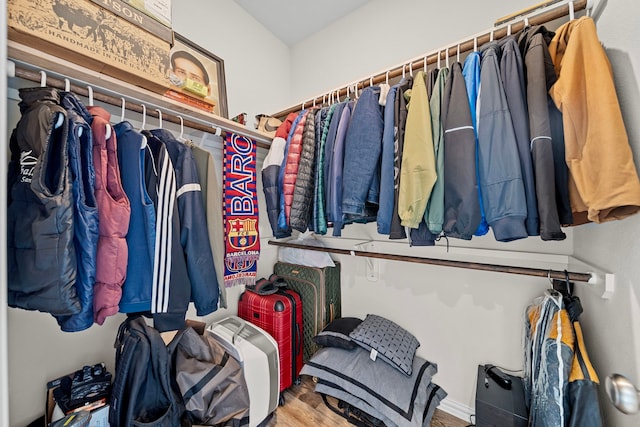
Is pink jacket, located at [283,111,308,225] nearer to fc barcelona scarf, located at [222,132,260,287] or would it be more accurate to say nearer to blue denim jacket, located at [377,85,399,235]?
fc barcelona scarf, located at [222,132,260,287]

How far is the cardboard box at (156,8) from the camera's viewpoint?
841mm

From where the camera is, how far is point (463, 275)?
1.34 m

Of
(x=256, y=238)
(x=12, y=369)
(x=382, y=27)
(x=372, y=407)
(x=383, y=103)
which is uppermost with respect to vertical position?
(x=382, y=27)

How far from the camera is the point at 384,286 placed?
162 centimetres

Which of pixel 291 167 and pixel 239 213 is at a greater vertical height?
pixel 291 167

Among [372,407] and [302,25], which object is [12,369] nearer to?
[372,407]

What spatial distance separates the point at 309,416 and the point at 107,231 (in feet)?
4.54

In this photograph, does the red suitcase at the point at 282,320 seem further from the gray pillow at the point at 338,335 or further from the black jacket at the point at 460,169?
the black jacket at the point at 460,169

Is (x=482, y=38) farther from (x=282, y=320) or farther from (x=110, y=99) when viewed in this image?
(x=282, y=320)

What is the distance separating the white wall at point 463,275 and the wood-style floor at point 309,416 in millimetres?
112

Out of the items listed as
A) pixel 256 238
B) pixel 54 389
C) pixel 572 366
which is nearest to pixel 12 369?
pixel 54 389

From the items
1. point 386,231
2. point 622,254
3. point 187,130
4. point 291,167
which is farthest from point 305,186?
point 622,254

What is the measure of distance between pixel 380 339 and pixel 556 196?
43.2 inches

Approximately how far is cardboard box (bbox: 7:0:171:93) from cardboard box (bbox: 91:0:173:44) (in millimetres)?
13
